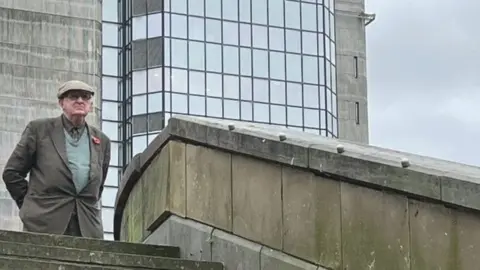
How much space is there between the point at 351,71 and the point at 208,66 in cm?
1056

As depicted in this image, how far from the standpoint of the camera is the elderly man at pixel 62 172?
26.1 ft

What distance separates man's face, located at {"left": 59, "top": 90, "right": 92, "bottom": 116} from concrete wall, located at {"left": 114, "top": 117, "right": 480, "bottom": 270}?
70 centimetres

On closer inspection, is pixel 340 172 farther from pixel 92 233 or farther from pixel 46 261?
pixel 92 233

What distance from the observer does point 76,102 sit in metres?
7.92

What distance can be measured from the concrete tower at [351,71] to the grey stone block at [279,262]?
47479mm

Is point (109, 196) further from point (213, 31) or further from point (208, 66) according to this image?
point (213, 31)

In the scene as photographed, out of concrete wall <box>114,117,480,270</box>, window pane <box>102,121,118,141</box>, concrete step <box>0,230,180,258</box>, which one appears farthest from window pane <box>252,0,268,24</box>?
concrete step <box>0,230,180,258</box>

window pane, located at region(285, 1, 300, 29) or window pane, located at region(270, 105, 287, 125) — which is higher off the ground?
window pane, located at region(285, 1, 300, 29)

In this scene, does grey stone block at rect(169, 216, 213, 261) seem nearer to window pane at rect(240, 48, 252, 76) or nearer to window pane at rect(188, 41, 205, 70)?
window pane at rect(188, 41, 205, 70)

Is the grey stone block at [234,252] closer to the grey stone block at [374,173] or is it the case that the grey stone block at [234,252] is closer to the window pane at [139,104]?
the grey stone block at [374,173]

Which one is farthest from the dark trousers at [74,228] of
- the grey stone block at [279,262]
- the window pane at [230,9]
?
the window pane at [230,9]

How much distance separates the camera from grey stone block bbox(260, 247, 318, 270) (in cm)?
653

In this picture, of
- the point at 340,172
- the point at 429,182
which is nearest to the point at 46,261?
the point at 340,172

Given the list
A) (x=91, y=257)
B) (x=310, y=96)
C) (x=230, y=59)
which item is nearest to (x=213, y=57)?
(x=230, y=59)
